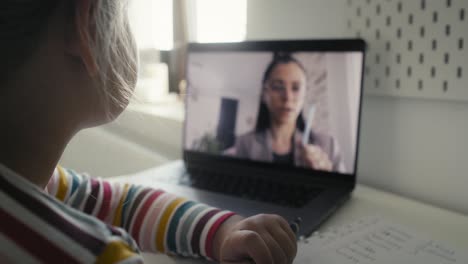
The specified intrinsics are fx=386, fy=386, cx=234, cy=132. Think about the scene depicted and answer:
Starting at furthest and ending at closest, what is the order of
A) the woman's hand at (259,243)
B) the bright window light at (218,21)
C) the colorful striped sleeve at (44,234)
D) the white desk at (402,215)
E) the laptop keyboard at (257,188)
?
the bright window light at (218,21)
the laptop keyboard at (257,188)
the white desk at (402,215)
the woman's hand at (259,243)
the colorful striped sleeve at (44,234)

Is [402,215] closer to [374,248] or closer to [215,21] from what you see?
[374,248]

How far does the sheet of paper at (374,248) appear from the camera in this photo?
405 mm

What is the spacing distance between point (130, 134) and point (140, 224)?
0.74m

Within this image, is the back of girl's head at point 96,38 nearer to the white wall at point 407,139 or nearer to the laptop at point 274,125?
the laptop at point 274,125

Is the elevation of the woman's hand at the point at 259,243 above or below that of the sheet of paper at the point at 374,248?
above

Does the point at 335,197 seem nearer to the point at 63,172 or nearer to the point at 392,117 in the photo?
the point at 392,117

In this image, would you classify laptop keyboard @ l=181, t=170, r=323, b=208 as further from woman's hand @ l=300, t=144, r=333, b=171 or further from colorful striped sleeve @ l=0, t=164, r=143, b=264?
colorful striped sleeve @ l=0, t=164, r=143, b=264

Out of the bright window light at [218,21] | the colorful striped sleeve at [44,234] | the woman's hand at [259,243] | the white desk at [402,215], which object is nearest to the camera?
the colorful striped sleeve at [44,234]

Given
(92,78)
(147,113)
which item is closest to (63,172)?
(92,78)

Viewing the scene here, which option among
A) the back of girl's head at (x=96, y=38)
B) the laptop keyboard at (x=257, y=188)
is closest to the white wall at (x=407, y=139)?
the laptop keyboard at (x=257, y=188)

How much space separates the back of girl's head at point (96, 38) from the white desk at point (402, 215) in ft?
0.74

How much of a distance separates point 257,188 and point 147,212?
192 mm

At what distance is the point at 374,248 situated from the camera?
1.40ft

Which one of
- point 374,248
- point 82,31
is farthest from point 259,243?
point 82,31
